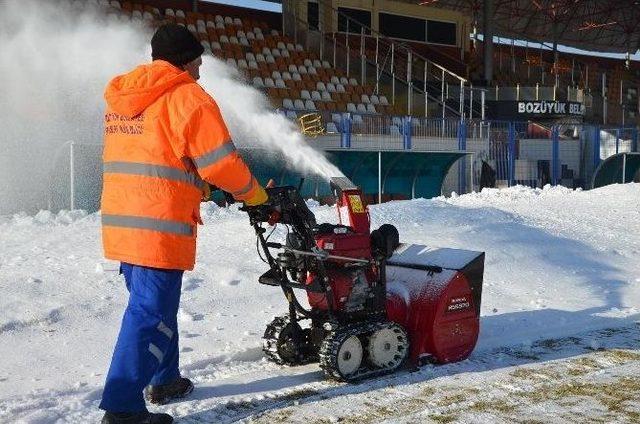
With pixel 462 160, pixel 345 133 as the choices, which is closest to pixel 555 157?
pixel 462 160

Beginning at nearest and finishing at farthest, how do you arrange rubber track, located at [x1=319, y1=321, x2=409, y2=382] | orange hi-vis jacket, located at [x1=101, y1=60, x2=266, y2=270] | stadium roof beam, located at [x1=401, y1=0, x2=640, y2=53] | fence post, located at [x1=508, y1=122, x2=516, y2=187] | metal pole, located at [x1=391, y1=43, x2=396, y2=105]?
orange hi-vis jacket, located at [x1=101, y1=60, x2=266, y2=270]
rubber track, located at [x1=319, y1=321, x2=409, y2=382]
fence post, located at [x1=508, y1=122, x2=516, y2=187]
metal pole, located at [x1=391, y1=43, x2=396, y2=105]
stadium roof beam, located at [x1=401, y1=0, x2=640, y2=53]

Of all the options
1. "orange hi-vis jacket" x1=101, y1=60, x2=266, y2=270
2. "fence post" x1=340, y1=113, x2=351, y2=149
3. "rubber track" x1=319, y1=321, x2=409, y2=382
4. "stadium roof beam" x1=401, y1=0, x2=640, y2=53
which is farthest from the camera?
"stadium roof beam" x1=401, y1=0, x2=640, y2=53

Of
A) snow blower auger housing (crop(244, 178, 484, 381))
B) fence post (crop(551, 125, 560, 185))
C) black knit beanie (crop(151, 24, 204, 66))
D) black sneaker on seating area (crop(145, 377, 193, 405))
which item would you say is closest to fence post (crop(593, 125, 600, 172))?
fence post (crop(551, 125, 560, 185))

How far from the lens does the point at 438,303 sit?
434 centimetres

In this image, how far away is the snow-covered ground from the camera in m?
3.67

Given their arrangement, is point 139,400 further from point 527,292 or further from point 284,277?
point 527,292

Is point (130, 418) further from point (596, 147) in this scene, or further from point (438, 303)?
point (596, 147)

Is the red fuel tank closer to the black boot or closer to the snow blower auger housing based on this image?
the snow blower auger housing

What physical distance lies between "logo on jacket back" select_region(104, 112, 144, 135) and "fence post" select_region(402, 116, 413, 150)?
1121 cm

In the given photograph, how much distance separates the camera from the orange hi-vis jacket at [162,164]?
3275 mm

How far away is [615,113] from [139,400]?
111ft

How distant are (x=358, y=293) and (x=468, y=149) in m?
12.0

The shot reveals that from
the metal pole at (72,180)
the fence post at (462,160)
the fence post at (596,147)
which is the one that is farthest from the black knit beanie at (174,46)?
the fence post at (596,147)

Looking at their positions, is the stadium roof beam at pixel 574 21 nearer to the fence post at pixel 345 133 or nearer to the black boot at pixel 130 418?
the fence post at pixel 345 133
